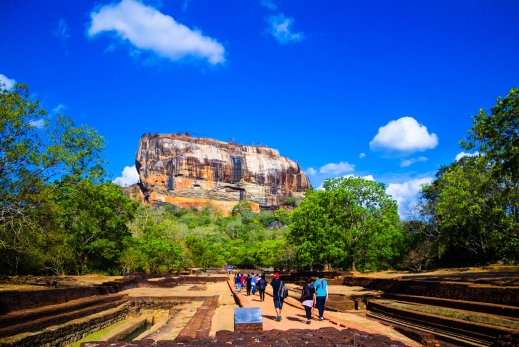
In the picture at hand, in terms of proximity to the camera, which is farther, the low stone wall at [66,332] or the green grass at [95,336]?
the green grass at [95,336]

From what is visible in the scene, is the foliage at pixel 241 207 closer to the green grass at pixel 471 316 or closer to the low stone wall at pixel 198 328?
the low stone wall at pixel 198 328

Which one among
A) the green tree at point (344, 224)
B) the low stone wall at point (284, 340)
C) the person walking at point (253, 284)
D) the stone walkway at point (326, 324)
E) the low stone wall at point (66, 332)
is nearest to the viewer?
the low stone wall at point (284, 340)

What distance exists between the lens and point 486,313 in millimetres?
10172

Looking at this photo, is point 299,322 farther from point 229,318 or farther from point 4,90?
point 4,90

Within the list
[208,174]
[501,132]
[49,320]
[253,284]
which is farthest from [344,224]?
[208,174]

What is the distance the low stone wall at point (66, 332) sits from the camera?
9.68 meters

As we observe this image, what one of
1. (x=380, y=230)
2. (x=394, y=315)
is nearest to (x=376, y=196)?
(x=380, y=230)

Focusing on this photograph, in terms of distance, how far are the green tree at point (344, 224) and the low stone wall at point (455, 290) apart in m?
9.23

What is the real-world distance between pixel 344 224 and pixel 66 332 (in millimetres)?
22947

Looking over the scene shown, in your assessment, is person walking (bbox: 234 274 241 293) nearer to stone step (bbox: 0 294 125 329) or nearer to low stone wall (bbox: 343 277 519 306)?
stone step (bbox: 0 294 125 329)

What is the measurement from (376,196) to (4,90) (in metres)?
26.3

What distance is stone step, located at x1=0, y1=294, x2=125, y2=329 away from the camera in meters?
10.6

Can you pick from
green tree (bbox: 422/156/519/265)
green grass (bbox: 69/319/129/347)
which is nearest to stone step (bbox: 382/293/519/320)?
green grass (bbox: 69/319/129/347)

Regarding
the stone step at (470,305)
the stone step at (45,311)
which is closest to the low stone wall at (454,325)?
the stone step at (470,305)
